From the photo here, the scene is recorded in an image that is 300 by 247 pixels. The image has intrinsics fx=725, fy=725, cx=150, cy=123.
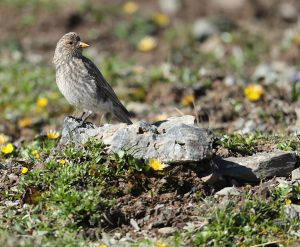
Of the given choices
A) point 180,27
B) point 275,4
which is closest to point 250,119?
point 180,27

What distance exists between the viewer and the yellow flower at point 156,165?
21.6ft

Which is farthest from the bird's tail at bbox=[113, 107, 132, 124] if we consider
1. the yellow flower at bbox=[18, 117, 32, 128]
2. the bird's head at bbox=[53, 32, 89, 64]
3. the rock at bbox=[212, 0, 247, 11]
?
the rock at bbox=[212, 0, 247, 11]

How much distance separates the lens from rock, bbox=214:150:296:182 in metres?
6.92

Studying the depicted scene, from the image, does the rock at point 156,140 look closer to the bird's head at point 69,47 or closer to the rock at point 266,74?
the bird's head at point 69,47

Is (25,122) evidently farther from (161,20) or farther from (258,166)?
(161,20)

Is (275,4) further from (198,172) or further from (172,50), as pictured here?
(198,172)

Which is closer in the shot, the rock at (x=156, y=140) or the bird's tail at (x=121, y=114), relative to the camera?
the rock at (x=156, y=140)

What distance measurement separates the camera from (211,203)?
21.0ft

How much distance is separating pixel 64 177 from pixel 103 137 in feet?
2.48

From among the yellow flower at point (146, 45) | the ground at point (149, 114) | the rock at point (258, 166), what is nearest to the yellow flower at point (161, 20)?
the ground at point (149, 114)

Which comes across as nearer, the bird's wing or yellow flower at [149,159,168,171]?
yellow flower at [149,159,168,171]

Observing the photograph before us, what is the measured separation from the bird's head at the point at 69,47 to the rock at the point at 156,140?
2.06 metres

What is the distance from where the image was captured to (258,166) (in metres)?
6.93

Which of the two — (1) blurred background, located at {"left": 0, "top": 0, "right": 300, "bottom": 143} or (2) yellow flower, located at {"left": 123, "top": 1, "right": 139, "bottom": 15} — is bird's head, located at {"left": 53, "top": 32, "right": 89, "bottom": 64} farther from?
(2) yellow flower, located at {"left": 123, "top": 1, "right": 139, "bottom": 15}
